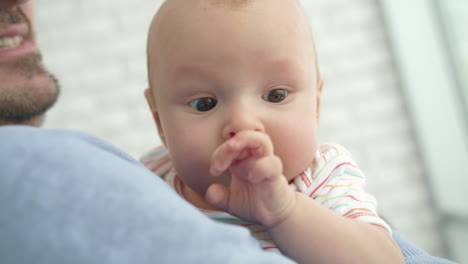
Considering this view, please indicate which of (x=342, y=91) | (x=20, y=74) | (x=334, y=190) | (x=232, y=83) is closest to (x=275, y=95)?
(x=232, y=83)

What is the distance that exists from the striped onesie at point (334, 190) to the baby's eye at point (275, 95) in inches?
5.6

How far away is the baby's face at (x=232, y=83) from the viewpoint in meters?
0.68

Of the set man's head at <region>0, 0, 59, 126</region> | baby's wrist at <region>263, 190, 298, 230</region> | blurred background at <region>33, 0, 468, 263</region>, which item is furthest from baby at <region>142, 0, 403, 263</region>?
blurred background at <region>33, 0, 468, 263</region>

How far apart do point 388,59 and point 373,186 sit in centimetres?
83

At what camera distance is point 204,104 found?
722 mm

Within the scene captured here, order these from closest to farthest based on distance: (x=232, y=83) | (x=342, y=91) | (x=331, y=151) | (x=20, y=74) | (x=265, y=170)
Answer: (x=265, y=170) < (x=232, y=83) < (x=331, y=151) < (x=20, y=74) < (x=342, y=91)

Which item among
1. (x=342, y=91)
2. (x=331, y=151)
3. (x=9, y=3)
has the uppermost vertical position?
(x=9, y=3)

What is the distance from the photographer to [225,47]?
683mm

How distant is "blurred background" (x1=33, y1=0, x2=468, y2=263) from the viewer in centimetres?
279

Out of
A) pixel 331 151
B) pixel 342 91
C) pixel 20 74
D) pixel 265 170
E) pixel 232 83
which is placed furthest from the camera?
pixel 342 91

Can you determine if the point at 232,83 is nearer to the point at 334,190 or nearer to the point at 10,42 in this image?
the point at 334,190

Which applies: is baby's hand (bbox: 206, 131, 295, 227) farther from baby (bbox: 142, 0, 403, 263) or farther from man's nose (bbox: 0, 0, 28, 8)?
man's nose (bbox: 0, 0, 28, 8)

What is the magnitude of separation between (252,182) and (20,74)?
2.28 ft

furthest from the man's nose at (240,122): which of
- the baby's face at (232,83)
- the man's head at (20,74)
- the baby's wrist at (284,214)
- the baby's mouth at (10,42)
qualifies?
the baby's mouth at (10,42)
